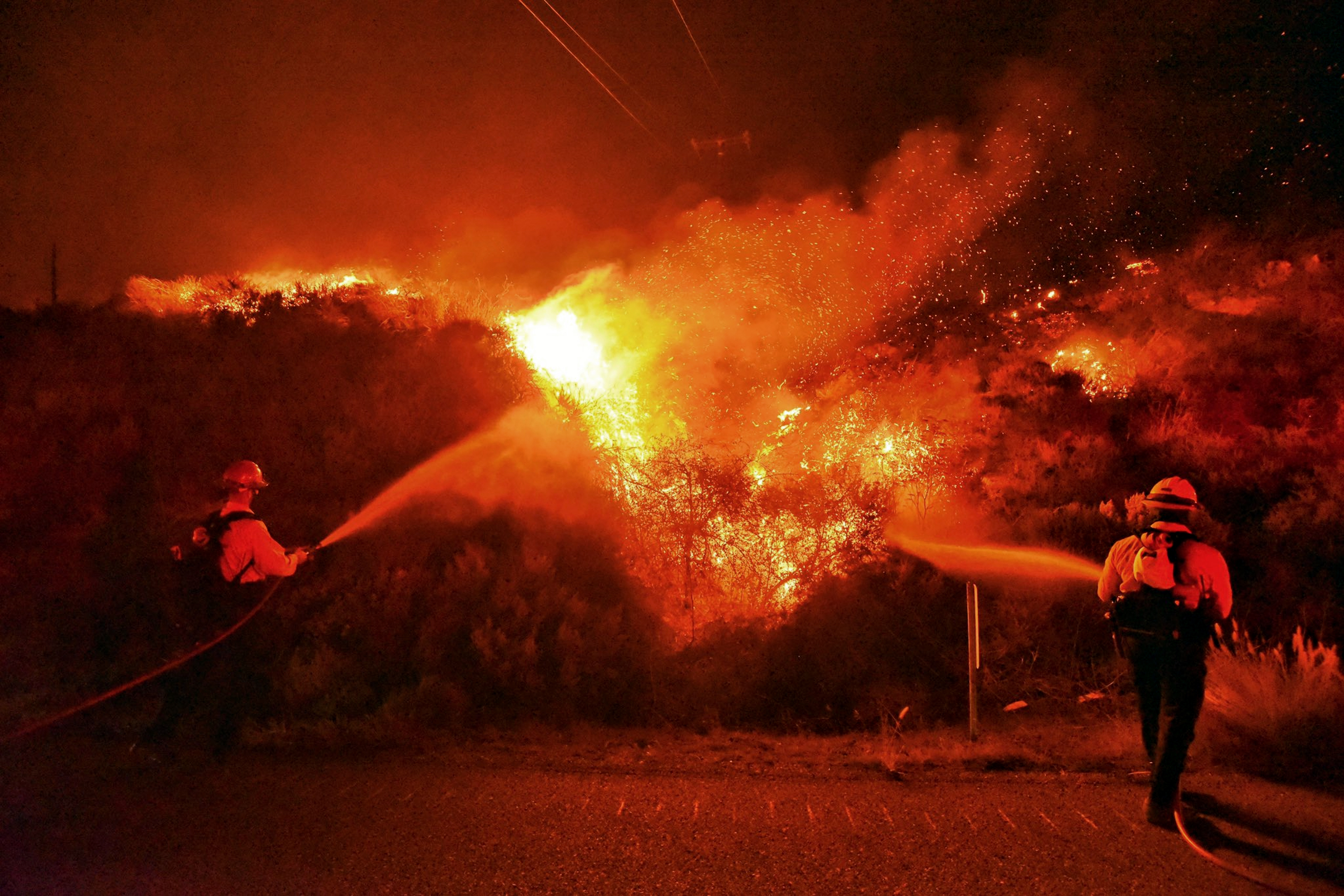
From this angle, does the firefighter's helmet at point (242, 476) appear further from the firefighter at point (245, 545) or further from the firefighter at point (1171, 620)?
the firefighter at point (1171, 620)

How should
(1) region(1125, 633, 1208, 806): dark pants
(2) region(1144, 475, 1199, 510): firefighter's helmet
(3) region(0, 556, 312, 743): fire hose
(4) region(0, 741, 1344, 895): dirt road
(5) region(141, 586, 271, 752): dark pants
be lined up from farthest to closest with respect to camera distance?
(3) region(0, 556, 312, 743): fire hose < (5) region(141, 586, 271, 752): dark pants < (2) region(1144, 475, 1199, 510): firefighter's helmet < (1) region(1125, 633, 1208, 806): dark pants < (4) region(0, 741, 1344, 895): dirt road

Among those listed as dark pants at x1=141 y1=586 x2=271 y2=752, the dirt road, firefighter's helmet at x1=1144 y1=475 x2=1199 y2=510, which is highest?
firefighter's helmet at x1=1144 y1=475 x2=1199 y2=510

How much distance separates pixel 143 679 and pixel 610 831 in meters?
4.69

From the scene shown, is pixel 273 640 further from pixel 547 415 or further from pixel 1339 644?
pixel 1339 644

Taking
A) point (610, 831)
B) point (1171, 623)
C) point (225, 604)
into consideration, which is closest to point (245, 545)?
point (225, 604)

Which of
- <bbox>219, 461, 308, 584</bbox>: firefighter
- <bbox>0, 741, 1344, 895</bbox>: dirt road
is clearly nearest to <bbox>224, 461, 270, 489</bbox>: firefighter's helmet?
<bbox>219, 461, 308, 584</bbox>: firefighter

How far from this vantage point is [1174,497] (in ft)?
15.4

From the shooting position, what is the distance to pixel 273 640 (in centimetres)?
745

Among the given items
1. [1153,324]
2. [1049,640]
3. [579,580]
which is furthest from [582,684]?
[1153,324]

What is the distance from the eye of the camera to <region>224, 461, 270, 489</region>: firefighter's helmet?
5809 mm

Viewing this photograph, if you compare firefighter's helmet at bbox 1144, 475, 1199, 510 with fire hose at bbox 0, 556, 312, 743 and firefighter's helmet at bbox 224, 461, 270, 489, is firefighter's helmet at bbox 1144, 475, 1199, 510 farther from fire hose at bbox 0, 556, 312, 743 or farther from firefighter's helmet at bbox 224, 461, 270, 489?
firefighter's helmet at bbox 224, 461, 270, 489

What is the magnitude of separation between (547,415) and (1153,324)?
1346cm

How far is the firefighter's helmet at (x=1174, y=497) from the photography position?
4.67m

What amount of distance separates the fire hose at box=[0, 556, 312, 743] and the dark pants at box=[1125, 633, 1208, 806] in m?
5.34
